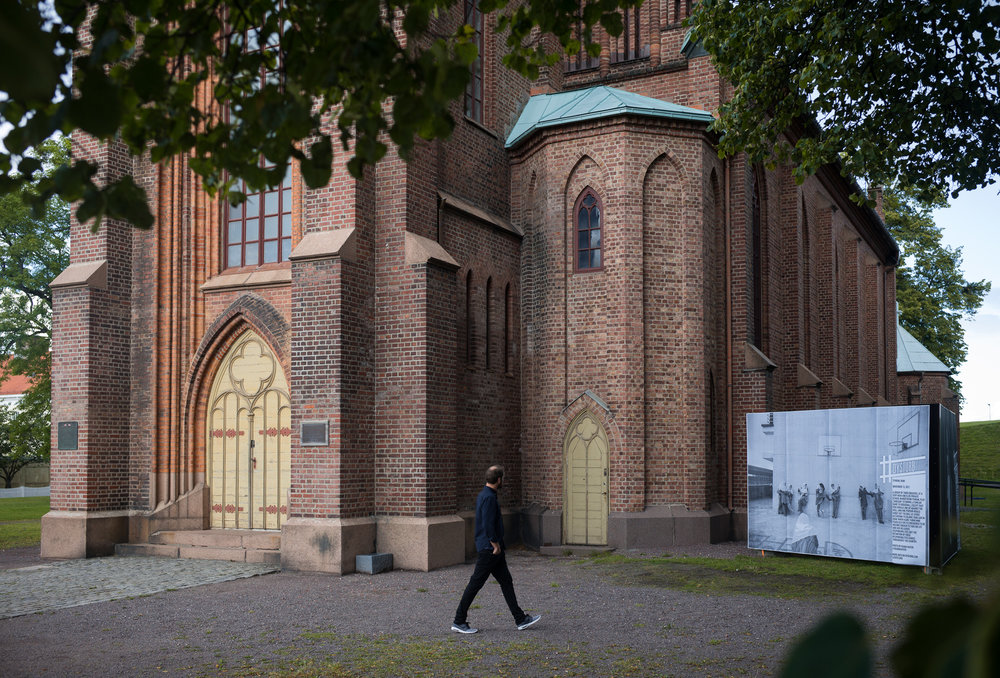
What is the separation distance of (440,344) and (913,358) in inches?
1190

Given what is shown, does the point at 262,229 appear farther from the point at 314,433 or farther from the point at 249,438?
the point at 314,433

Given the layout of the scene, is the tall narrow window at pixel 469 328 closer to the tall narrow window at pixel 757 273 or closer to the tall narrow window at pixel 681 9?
the tall narrow window at pixel 757 273

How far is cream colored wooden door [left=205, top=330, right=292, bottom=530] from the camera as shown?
585 inches

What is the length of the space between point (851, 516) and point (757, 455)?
1.83m

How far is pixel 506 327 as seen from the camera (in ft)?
54.6

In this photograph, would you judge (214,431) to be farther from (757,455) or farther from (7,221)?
(7,221)

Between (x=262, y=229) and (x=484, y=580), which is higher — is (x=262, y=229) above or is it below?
above

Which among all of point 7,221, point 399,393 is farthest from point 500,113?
point 7,221

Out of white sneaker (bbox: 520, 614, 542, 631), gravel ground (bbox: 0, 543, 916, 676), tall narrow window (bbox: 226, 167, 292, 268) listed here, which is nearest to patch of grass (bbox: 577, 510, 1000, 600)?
gravel ground (bbox: 0, 543, 916, 676)

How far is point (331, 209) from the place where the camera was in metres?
13.6

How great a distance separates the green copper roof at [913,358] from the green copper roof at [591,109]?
989 inches

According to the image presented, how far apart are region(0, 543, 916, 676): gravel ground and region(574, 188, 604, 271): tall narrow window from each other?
6421 millimetres

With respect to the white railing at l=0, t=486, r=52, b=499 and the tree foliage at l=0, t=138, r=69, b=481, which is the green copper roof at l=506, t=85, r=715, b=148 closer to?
the tree foliage at l=0, t=138, r=69, b=481

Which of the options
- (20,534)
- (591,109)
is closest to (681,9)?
(591,109)
